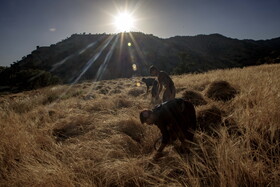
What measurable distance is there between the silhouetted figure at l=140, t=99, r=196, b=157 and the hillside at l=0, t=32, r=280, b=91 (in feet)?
152

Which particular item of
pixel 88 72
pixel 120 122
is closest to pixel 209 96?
pixel 120 122

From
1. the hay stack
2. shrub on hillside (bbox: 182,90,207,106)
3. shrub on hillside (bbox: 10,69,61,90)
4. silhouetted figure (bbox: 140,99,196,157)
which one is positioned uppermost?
silhouetted figure (bbox: 140,99,196,157)

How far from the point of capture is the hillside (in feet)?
188

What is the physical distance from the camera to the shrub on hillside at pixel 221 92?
467cm

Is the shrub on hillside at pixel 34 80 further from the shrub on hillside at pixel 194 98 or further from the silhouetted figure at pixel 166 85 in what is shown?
the shrub on hillside at pixel 194 98

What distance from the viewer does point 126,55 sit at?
70.6m

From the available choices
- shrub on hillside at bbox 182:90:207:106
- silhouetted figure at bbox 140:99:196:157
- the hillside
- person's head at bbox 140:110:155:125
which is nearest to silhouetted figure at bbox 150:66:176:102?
shrub on hillside at bbox 182:90:207:106

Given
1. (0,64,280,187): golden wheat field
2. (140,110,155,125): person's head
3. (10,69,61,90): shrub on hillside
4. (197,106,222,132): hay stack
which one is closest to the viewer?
(0,64,280,187): golden wheat field

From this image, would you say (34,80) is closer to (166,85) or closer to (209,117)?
(166,85)

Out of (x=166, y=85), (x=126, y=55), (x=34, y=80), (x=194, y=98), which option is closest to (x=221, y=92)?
(x=194, y=98)

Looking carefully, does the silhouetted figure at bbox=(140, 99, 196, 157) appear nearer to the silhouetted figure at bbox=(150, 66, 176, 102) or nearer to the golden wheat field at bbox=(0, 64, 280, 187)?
the golden wheat field at bbox=(0, 64, 280, 187)

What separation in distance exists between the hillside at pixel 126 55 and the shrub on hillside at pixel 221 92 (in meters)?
43.9

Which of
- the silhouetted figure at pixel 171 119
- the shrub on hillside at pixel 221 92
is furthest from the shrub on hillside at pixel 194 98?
the silhouetted figure at pixel 171 119

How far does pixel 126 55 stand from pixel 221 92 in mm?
67791
